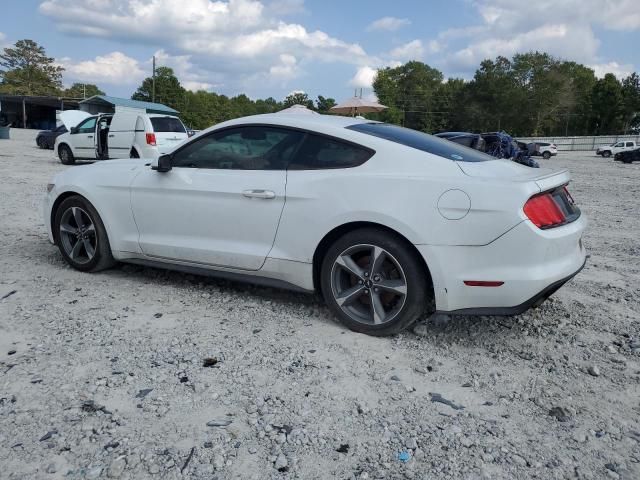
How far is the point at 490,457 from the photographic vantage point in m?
2.27

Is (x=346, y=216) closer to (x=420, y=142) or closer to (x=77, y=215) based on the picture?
(x=420, y=142)

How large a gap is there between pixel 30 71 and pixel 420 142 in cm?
10367

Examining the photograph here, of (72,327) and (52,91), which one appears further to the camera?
(52,91)

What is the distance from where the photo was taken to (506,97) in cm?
7869

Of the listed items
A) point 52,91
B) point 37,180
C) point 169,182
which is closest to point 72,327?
point 169,182

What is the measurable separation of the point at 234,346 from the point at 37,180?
10.6 meters

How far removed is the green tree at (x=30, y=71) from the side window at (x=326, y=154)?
9625 centimetres

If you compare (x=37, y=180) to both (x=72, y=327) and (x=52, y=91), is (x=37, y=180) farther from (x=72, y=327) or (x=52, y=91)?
(x=52, y=91)

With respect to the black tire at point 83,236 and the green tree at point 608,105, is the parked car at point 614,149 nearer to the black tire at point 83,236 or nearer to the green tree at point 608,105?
the green tree at point 608,105

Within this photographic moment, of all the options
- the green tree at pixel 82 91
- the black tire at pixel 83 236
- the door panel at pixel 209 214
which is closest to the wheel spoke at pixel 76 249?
the black tire at pixel 83 236

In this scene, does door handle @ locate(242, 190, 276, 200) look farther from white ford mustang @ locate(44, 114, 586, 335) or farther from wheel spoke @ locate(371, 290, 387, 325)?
wheel spoke @ locate(371, 290, 387, 325)

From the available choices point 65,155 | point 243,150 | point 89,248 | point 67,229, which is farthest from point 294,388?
point 65,155

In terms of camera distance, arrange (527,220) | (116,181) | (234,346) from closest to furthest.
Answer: (527,220)
(234,346)
(116,181)

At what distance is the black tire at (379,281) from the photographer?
10.8 ft
